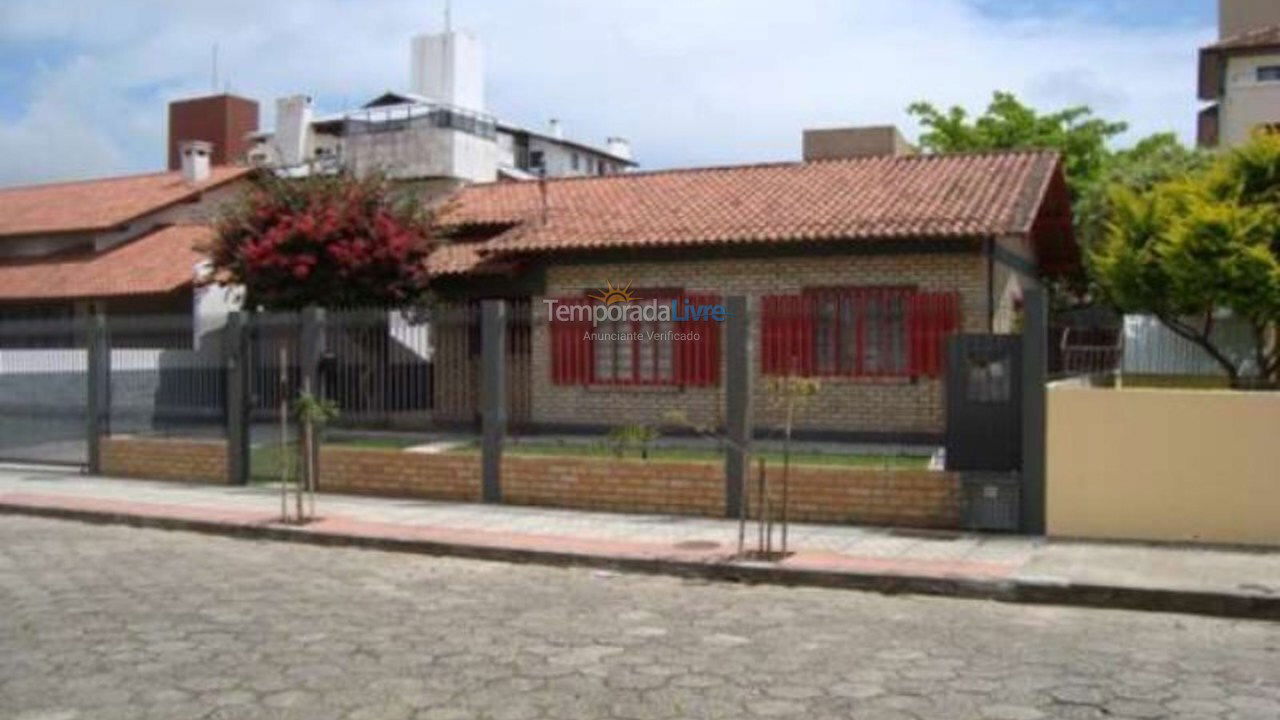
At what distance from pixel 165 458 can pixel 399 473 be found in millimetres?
4025

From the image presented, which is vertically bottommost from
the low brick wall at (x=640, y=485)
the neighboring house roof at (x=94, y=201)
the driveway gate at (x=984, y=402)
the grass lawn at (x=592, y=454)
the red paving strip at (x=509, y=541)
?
the red paving strip at (x=509, y=541)

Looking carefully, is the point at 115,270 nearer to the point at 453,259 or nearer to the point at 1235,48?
the point at 453,259

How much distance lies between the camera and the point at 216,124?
4722cm

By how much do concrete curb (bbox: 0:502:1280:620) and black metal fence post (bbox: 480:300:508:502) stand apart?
2.16 meters

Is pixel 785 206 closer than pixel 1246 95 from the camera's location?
Yes

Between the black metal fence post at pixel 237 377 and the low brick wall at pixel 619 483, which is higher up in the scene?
the black metal fence post at pixel 237 377

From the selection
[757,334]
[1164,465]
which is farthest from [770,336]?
[1164,465]

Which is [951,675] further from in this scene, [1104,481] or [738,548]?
[1104,481]

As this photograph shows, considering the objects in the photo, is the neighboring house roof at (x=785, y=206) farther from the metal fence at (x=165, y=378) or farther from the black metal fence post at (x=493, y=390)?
the black metal fence post at (x=493, y=390)

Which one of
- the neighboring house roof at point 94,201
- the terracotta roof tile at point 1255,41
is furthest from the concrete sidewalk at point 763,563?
the terracotta roof tile at point 1255,41

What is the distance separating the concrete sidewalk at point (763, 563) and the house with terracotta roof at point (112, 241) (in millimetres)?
12264

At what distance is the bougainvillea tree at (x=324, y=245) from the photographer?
20.2 meters

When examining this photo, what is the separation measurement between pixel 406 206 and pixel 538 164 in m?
36.6

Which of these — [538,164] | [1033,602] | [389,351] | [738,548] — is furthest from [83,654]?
[538,164]
